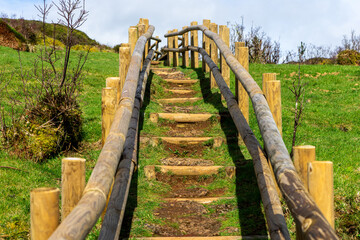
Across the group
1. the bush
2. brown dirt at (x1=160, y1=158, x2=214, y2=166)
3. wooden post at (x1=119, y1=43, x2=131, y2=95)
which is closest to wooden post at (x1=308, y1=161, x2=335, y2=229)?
brown dirt at (x1=160, y1=158, x2=214, y2=166)

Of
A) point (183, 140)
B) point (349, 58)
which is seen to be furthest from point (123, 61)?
point (349, 58)

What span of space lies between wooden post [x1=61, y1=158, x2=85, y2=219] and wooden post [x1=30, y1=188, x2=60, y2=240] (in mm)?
459

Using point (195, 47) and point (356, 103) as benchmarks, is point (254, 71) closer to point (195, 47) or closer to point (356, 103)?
point (195, 47)

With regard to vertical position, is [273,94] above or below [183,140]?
above

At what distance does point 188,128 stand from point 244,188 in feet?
7.23

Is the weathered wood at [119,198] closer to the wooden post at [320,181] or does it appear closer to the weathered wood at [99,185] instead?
the weathered wood at [99,185]

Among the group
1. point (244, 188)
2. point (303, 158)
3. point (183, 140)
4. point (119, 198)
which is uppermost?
point (303, 158)

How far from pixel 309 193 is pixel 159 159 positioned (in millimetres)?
3809

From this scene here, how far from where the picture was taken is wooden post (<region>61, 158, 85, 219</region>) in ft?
7.54

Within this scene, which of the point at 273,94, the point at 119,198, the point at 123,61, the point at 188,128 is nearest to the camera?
the point at 119,198

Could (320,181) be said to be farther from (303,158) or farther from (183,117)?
(183,117)

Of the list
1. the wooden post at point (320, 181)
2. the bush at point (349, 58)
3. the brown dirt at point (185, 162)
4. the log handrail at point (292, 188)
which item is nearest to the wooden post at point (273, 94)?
the log handrail at point (292, 188)

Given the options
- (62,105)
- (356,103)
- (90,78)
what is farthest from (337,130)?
(90,78)

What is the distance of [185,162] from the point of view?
5777mm
